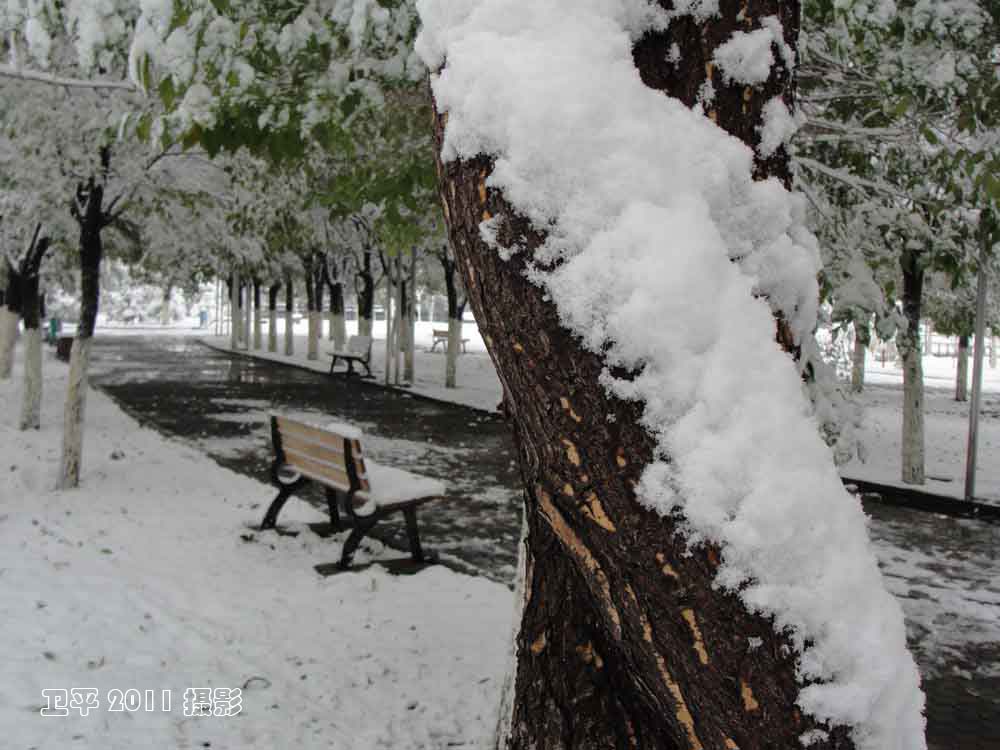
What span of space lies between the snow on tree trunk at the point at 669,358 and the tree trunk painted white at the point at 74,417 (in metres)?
7.68

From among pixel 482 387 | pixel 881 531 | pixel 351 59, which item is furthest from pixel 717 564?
pixel 482 387

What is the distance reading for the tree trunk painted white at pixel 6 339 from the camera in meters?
18.7

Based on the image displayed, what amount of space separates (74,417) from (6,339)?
1284cm

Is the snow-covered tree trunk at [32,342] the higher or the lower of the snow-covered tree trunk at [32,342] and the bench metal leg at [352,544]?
the higher

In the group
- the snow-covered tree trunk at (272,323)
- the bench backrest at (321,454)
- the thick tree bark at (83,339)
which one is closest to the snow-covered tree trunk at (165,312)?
A: the snow-covered tree trunk at (272,323)

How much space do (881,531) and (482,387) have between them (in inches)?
559

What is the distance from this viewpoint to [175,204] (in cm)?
1120

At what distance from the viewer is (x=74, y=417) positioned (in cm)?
830

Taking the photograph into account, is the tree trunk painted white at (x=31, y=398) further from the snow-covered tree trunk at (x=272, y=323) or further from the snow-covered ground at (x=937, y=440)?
the snow-covered tree trunk at (x=272, y=323)

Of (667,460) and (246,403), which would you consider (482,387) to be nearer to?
(246,403)

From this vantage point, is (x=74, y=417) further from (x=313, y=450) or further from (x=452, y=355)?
(x=452, y=355)

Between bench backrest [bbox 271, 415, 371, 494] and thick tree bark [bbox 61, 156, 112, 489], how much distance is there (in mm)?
2200

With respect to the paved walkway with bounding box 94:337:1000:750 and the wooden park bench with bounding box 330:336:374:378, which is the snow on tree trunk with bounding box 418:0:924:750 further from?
the wooden park bench with bounding box 330:336:374:378

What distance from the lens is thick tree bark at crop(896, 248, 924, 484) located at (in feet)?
34.1
